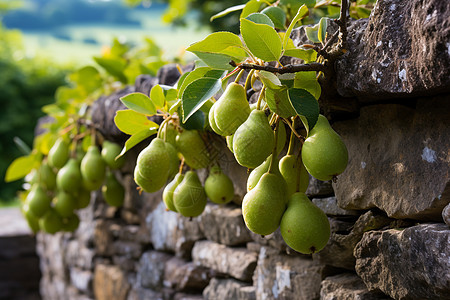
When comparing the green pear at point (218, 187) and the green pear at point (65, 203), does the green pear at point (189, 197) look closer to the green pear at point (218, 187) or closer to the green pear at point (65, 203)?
the green pear at point (218, 187)

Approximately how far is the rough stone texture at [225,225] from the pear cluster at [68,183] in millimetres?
394

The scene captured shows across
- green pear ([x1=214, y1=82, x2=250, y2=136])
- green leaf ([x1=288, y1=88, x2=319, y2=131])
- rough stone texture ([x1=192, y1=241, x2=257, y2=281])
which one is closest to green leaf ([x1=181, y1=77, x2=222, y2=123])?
green pear ([x1=214, y1=82, x2=250, y2=136])

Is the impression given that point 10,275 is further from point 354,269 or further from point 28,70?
point 28,70

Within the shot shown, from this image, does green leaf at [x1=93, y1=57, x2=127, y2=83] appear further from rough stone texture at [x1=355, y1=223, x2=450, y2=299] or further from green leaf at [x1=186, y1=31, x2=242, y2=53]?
rough stone texture at [x1=355, y1=223, x2=450, y2=299]

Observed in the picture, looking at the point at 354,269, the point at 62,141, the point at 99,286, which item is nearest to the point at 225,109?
the point at 354,269

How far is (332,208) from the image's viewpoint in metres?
1.07

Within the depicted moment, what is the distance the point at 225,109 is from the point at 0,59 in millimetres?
6311

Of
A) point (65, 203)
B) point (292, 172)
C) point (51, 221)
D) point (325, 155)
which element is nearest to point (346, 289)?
point (292, 172)

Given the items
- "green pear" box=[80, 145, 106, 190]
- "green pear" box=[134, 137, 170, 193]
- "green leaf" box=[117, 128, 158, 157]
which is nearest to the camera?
"green pear" box=[134, 137, 170, 193]

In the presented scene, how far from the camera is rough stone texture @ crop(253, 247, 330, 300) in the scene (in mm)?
1129

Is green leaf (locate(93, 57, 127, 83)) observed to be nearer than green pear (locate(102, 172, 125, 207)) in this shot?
No

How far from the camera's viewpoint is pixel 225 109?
827mm

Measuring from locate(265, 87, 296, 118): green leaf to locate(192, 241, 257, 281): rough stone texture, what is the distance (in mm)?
648

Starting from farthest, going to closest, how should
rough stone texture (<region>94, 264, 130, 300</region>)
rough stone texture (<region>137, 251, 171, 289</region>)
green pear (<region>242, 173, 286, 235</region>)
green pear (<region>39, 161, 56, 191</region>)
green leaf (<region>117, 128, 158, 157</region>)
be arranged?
1. rough stone texture (<region>94, 264, 130, 300</region>)
2. green pear (<region>39, 161, 56, 191</region>)
3. rough stone texture (<region>137, 251, 171, 289</region>)
4. green leaf (<region>117, 128, 158, 157</region>)
5. green pear (<region>242, 173, 286, 235</region>)
